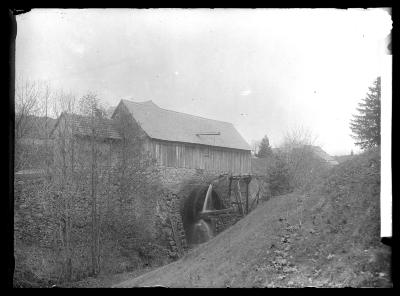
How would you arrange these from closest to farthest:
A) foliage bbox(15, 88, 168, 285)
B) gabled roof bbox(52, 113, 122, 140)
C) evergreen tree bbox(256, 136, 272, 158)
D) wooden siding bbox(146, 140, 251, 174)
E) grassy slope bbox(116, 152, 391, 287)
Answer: grassy slope bbox(116, 152, 391, 287)
foliage bbox(15, 88, 168, 285)
gabled roof bbox(52, 113, 122, 140)
wooden siding bbox(146, 140, 251, 174)
evergreen tree bbox(256, 136, 272, 158)

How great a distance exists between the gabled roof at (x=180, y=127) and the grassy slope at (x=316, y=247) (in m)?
14.2

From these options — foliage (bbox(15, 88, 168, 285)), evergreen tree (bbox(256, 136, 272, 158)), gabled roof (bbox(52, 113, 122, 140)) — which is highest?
gabled roof (bbox(52, 113, 122, 140))

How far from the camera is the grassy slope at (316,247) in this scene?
5.12m

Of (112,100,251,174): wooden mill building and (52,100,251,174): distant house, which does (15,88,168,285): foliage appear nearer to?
(52,100,251,174): distant house

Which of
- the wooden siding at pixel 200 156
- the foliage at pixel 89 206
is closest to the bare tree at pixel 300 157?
the wooden siding at pixel 200 156

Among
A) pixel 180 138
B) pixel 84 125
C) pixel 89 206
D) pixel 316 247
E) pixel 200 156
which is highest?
pixel 84 125

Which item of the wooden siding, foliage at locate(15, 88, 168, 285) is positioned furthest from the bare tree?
foliage at locate(15, 88, 168, 285)

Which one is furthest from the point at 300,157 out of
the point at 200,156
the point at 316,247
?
the point at 316,247

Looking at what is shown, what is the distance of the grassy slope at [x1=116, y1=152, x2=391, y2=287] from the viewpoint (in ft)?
16.8

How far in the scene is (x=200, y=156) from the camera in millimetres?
27406

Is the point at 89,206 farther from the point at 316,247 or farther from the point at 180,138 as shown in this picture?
the point at 316,247

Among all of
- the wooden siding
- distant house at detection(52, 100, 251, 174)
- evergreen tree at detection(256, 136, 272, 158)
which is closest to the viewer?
distant house at detection(52, 100, 251, 174)

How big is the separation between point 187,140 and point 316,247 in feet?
65.8

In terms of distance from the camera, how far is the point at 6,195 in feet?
5.98
